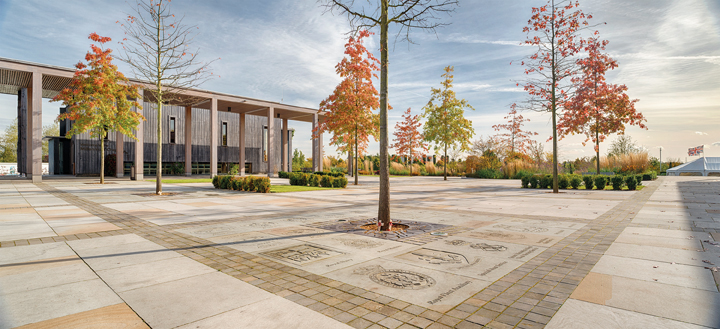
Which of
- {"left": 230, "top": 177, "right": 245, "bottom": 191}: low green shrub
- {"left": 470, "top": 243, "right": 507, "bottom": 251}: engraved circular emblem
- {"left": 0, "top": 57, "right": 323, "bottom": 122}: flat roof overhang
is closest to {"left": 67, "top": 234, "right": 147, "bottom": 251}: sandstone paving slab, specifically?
{"left": 470, "top": 243, "right": 507, "bottom": 251}: engraved circular emblem

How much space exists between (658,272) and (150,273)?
5.64 meters

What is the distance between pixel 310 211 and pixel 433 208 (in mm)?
3444

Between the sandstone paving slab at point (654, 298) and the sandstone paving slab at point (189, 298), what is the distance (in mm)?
3036

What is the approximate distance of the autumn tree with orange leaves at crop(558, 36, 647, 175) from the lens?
1717 cm

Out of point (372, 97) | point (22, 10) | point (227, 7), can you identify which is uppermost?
point (227, 7)

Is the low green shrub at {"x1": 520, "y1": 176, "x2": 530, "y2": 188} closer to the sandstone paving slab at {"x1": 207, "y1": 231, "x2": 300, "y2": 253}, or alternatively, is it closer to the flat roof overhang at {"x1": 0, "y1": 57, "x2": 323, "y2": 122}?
the flat roof overhang at {"x1": 0, "y1": 57, "x2": 323, "y2": 122}

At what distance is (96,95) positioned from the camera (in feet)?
58.1

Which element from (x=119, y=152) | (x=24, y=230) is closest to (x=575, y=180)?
(x=24, y=230)

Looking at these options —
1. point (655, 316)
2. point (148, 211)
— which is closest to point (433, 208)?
point (655, 316)

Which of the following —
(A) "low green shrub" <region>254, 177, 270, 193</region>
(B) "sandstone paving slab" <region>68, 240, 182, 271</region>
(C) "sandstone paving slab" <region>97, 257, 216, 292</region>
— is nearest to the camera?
(C) "sandstone paving slab" <region>97, 257, 216, 292</region>

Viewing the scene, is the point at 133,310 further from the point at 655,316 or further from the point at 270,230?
the point at 655,316

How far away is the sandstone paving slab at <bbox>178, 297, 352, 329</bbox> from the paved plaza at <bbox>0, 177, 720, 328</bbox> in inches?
0.6

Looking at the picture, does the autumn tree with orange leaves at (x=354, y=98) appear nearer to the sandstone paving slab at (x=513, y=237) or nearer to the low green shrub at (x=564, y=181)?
the low green shrub at (x=564, y=181)

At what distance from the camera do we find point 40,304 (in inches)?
113
